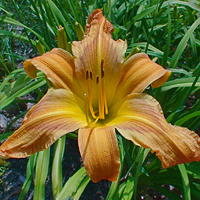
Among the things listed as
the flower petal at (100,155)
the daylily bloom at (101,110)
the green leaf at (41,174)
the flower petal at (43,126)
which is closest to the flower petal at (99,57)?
the daylily bloom at (101,110)

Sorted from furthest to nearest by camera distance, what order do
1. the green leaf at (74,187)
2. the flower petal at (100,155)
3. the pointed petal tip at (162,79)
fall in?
1. the green leaf at (74,187)
2. the pointed petal tip at (162,79)
3. the flower petal at (100,155)

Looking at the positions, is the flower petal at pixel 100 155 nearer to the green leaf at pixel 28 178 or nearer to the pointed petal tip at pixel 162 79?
the pointed petal tip at pixel 162 79

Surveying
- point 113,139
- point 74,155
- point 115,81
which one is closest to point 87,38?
point 115,81

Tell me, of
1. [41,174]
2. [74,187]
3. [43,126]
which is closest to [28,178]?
[41,174]

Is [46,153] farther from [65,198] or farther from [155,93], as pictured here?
[155,93]

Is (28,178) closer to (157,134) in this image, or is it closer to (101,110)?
(101,110)

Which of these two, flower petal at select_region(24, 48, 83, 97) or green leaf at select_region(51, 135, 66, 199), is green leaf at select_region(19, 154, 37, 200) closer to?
green leaf at select_region(51, 135, 66, 199)
